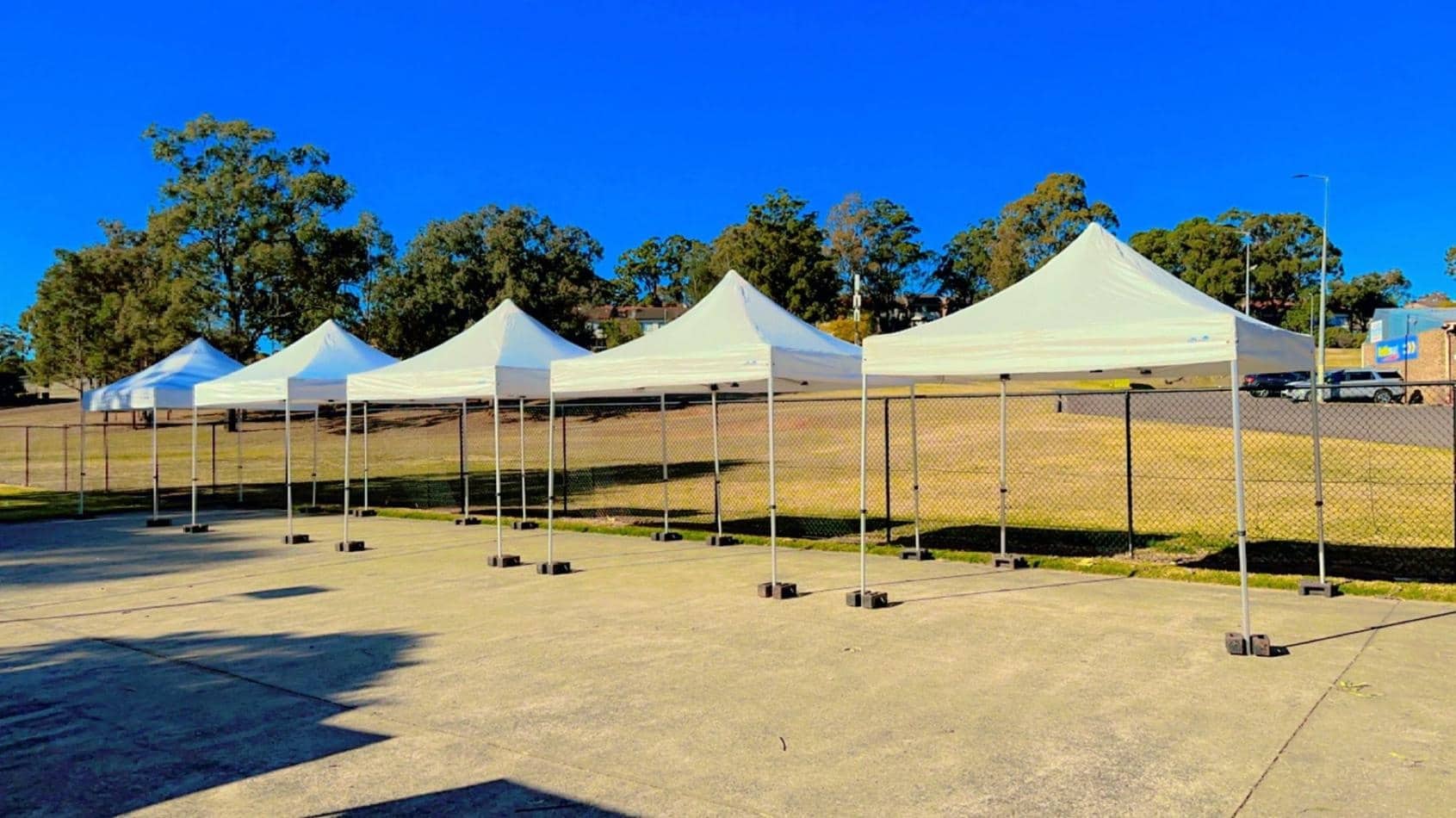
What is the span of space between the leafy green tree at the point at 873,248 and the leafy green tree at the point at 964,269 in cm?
1033

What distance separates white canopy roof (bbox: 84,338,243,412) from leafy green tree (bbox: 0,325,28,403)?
8503cm

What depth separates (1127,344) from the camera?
7.44 metres

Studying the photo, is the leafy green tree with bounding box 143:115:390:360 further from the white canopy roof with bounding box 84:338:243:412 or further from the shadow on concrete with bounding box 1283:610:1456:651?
the shadow on concrete with bounding box 1283:610:1456:651

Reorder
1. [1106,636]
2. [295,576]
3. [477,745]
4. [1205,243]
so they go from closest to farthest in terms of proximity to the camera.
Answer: [477,745] < [1106,636] < [295,576] < [1205,243]

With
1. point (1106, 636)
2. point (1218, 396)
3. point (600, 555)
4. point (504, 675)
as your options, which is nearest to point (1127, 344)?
point (1106, 636)

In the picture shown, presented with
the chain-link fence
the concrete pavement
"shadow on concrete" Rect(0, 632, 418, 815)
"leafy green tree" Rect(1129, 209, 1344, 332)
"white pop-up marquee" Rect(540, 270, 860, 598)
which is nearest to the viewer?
the concrete pavement

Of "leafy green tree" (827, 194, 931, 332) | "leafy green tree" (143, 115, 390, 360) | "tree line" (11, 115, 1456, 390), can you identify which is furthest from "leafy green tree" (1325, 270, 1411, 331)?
"leafy green tree" (143, 115, 390, 360)

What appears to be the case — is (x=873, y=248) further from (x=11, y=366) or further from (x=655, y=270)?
(x=11, y=366)

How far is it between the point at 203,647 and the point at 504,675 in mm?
2869

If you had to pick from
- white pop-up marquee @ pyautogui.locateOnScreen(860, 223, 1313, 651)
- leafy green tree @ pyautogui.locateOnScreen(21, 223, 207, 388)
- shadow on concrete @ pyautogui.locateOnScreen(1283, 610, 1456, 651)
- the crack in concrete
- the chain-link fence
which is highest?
leafy green tree @ pyautogui.locateOnScreen(21, 223, 207, 388)

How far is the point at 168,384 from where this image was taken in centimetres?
1770

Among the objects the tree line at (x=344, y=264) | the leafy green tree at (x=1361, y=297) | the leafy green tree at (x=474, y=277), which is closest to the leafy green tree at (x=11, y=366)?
the tree line at (x=344, y=264)

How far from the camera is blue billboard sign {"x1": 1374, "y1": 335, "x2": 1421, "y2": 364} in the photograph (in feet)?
176

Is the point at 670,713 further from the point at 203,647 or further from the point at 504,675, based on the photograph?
the point at 203,647
